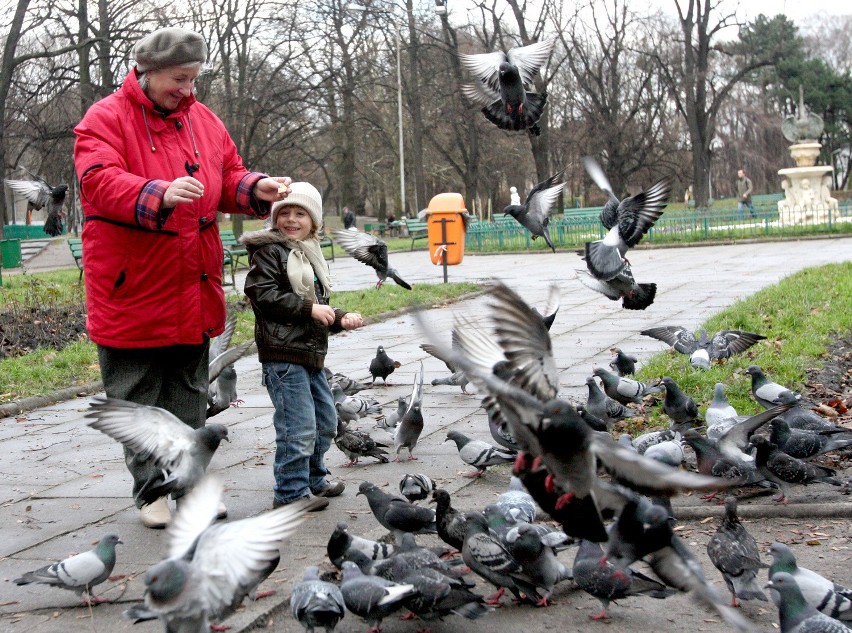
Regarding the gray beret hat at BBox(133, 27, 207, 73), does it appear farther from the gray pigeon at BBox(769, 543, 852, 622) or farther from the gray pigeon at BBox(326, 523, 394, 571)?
the gray pigeon at BBox(769, 543, 852, 622)

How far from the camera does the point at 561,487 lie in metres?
3.20

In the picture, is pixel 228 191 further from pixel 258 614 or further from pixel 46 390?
pixel 46 390

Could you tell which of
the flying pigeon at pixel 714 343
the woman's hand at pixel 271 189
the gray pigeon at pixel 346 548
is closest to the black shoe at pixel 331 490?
the gray pigeon at pixel 346 548

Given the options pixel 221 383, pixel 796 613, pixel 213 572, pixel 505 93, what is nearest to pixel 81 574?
pixel 213 572

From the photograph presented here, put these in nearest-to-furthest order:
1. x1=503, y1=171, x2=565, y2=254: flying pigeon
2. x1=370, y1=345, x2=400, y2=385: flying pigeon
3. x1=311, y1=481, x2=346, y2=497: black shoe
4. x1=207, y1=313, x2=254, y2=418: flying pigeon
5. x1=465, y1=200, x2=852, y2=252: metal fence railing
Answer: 1. x1=311, y1=481, x2=346, y2=497: black shoe
2. x1=207, y1=313, x2=254, y2=418: flying pigeon
3. x1=503, y1=171, x2=565, y2=254: flying pigeon
4. x1=370, y1=345, x2=400, y2=385: flying pigeon
5. x1=465, y1=200, x2=852, y2=252: metal fence railing

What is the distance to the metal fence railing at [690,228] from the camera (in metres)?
26.4

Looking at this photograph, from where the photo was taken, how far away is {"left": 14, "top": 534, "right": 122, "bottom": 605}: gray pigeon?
11.9 feet

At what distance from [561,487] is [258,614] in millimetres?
1140

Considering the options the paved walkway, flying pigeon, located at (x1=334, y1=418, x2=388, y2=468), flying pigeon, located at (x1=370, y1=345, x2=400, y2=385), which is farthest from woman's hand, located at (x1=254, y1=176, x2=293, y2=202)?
flying pigeon, located at (x1=370, y1=345, x2=400, y2=385)

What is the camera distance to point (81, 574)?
11.9ft

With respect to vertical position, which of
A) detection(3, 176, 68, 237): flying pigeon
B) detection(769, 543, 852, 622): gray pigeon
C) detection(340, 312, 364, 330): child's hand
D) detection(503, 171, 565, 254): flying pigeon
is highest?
detection(3, 176, 68, 237): flying pigeon

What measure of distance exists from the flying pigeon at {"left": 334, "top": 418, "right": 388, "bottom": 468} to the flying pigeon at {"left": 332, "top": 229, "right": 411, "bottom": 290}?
91.9 inches

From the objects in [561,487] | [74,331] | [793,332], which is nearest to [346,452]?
[561,487]

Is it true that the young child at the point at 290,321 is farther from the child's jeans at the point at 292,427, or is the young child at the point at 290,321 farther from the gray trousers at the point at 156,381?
the gray trousers at the point at 156,381
